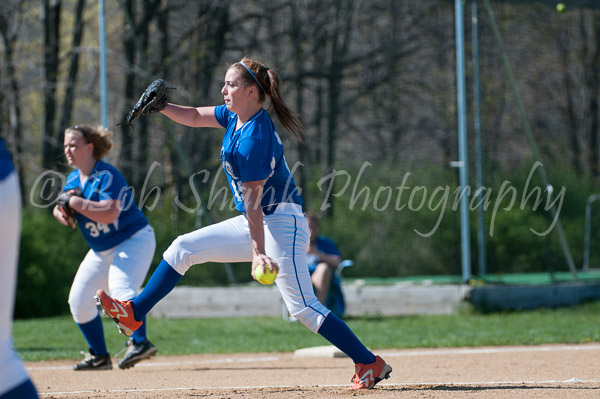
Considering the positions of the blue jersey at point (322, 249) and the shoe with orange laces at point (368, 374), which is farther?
the blue jersey at point (322, 249)

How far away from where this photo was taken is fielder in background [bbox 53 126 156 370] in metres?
5.77

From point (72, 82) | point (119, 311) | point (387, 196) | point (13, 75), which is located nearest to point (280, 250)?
point (119, 311)

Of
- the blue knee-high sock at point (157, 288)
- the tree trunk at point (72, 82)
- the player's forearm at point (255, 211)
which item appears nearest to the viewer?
the player's forearm at point (255, 211)

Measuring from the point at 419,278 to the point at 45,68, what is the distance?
9.19 metres

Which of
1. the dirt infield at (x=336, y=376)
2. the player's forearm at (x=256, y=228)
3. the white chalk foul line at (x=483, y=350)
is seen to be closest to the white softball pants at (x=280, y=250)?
the player's forearm at (x=256, y=228)

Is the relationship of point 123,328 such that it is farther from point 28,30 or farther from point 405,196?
point 28,30

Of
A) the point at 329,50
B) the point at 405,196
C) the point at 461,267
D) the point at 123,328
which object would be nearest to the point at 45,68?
the point at 329,50

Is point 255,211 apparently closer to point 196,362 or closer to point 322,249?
point 196,362

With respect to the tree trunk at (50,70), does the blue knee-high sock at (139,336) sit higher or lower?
lower

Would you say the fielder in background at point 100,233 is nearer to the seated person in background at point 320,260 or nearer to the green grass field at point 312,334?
the green grass field at point 312,334

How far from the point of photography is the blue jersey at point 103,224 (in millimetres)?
5839

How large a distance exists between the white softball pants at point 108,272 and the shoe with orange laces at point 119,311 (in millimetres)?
1118

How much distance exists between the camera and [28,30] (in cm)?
1938

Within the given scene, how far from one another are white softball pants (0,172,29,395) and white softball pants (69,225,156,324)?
130 inches
